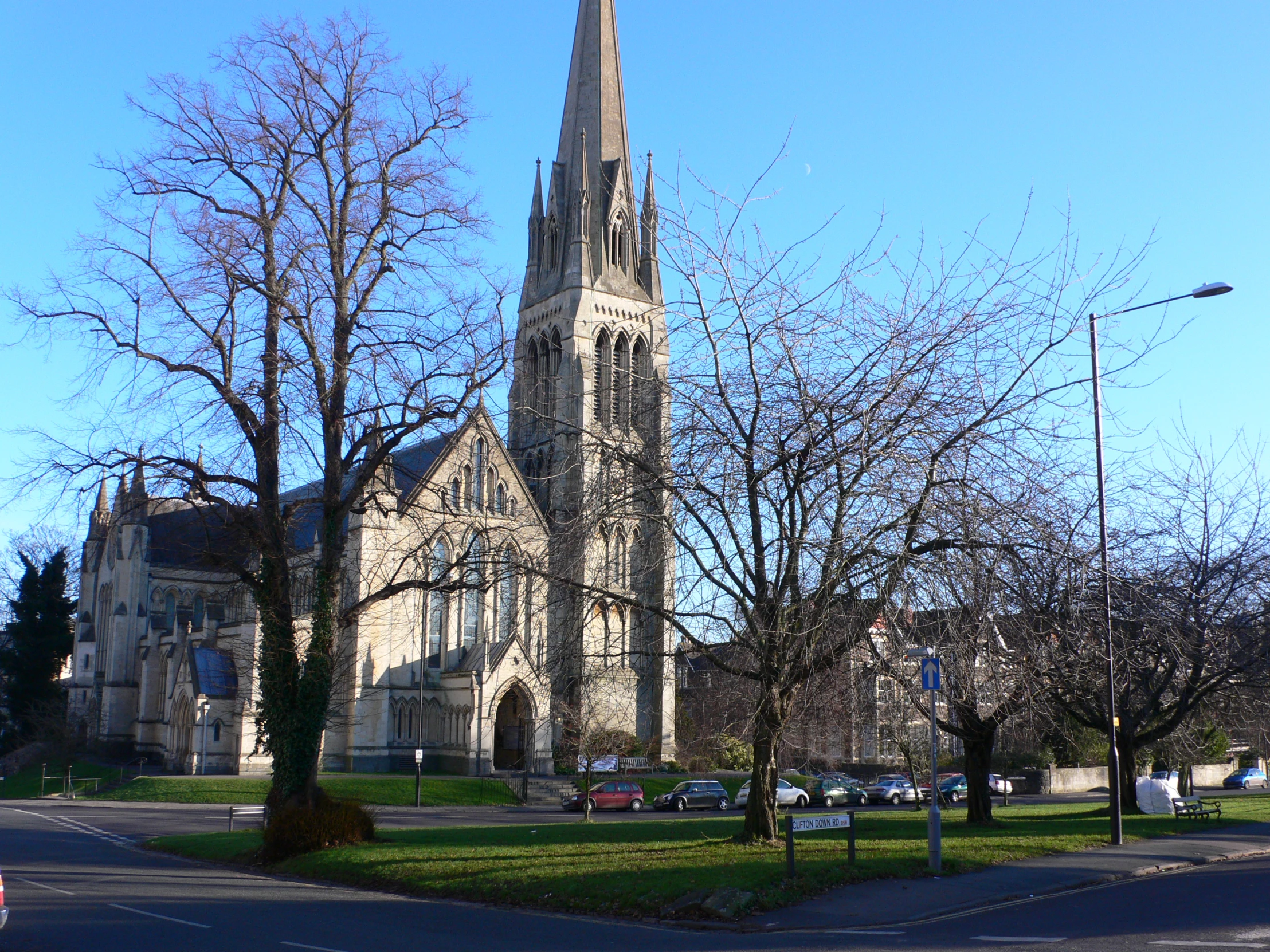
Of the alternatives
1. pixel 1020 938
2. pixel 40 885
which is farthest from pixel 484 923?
pixel 40 885

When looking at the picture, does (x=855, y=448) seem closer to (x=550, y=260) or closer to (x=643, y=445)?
(x=643, y=445)

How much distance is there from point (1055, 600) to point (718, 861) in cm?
607

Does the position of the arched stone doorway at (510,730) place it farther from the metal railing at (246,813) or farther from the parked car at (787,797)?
the metal railing at (246,813)

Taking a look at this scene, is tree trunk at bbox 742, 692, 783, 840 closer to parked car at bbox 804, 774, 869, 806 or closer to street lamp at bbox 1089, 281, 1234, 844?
street lamp at bbox 1089, 281, 1234, 844

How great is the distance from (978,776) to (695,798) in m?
17.3

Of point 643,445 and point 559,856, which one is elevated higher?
point 643,445

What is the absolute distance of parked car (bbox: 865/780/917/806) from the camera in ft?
137

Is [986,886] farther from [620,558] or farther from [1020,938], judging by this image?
[620,558]

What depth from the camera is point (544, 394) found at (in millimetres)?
18969

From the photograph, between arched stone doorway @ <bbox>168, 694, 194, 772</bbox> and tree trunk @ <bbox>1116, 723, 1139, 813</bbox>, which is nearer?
tree trunk @ <bbox>1116, 723, 1139, 813</bbox>

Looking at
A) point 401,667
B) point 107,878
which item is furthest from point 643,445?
point 401,667

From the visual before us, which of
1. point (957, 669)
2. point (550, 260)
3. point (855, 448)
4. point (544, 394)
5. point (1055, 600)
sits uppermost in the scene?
point (550, 260)

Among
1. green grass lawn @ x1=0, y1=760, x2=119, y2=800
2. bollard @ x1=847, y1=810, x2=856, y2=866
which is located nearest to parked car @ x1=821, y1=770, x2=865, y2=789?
bollard @ x1=847, y1=810, x2=856, y2=866

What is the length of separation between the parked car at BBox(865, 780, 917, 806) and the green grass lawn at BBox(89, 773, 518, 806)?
14.1 metres
